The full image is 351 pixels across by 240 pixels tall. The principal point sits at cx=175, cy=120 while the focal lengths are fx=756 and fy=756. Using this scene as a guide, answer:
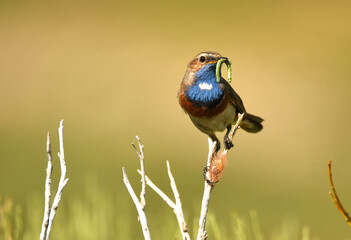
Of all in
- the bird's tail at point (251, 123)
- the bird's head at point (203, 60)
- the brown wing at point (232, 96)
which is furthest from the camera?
the bird's tail at point (251, 123)

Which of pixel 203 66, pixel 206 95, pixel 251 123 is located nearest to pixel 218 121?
pixel 206 95

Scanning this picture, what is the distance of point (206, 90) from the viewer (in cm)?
376

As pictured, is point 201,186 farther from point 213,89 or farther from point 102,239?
point 102,239

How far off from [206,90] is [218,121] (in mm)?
178

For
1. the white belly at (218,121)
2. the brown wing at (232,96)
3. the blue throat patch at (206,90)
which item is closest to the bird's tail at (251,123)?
the brown wing at (232,96)

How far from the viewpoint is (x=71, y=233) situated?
3254 mm

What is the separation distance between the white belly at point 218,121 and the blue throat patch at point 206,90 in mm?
81

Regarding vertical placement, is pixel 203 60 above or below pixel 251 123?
above

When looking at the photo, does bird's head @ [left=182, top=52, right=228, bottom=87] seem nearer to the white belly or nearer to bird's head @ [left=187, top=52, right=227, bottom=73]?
bird's head @ [left=187, top=52, right=227, bottom=73]

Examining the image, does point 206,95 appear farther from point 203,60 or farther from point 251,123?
point 251,123

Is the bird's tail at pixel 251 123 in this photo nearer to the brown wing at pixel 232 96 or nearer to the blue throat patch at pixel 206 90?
the brown wing at pixel 232 96

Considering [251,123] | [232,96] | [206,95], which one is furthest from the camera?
[251,123]

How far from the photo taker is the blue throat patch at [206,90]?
376 centimetres

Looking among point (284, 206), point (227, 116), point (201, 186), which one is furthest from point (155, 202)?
point (227, 116)
